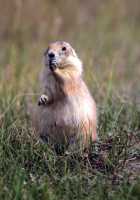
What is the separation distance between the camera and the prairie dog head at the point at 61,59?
5.96 metres

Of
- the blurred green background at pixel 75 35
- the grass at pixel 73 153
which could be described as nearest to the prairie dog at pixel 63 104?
the grass at pixel 73 153

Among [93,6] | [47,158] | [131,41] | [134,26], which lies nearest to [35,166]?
[47,158]

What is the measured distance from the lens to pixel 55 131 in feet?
19.2

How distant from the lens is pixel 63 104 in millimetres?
5895

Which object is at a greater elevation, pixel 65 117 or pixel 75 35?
pixel 75 35

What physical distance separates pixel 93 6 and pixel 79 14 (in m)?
0.96

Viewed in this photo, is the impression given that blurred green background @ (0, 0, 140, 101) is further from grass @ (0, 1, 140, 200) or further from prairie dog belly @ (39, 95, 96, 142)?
prairie dog belly @ (39, 95, 96, 142)

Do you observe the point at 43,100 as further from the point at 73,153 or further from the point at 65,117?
the point at 73,153

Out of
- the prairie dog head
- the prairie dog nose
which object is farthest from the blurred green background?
the prairie dog nose

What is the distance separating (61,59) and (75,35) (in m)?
5.35

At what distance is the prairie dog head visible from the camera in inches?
235

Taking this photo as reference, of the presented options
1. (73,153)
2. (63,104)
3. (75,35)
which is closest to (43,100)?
(63,104)

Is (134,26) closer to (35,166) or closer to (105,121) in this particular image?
(105,121)

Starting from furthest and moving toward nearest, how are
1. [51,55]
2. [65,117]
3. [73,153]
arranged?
1. [51,55]
2. [65,117]
3. [73,153]
